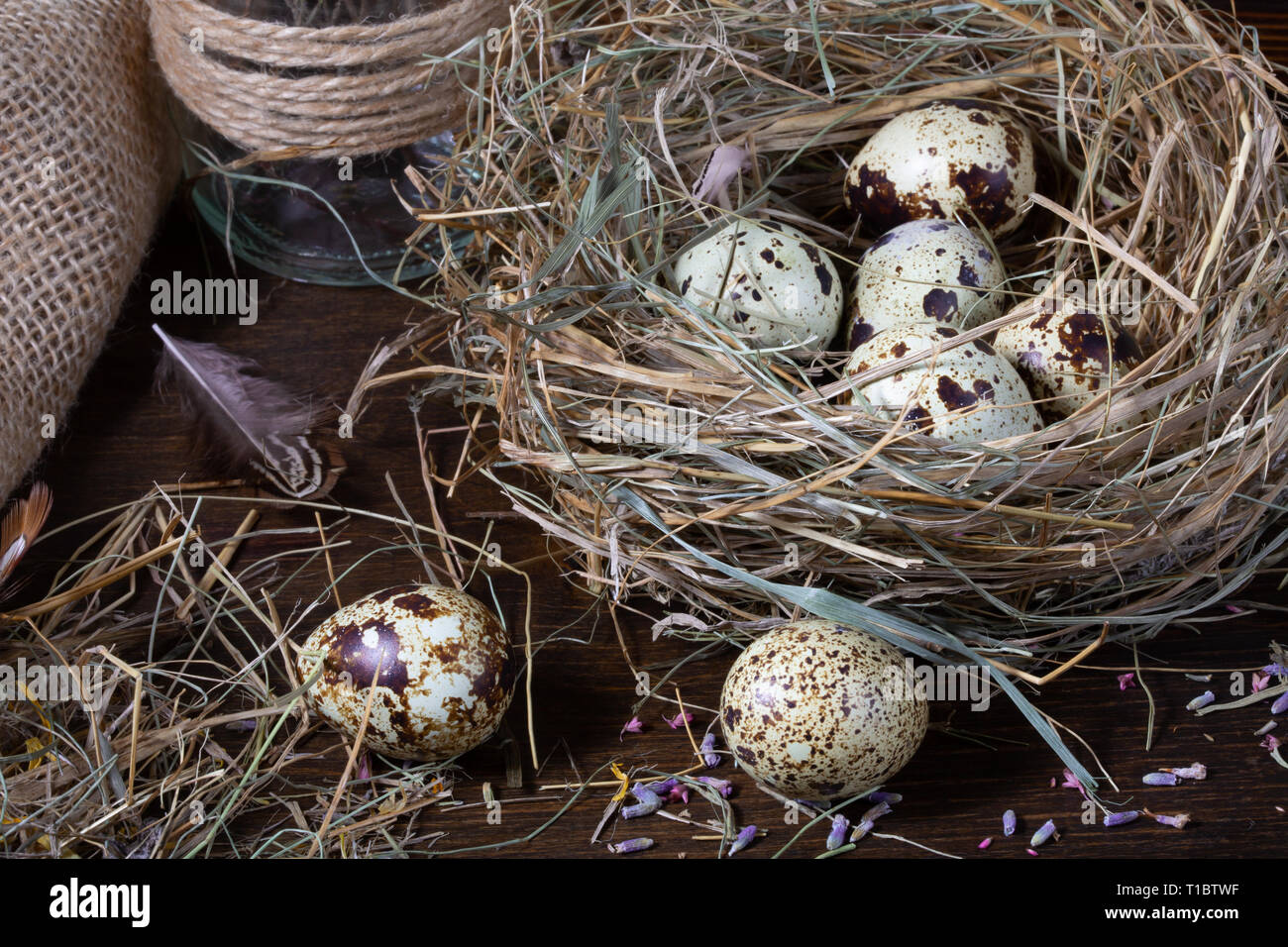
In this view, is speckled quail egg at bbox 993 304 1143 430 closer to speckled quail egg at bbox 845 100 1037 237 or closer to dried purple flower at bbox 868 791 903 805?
speckled quail egg at bbox 845 100 1037 237

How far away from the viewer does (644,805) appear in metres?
0.79

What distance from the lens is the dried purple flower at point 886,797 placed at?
0.80 meters

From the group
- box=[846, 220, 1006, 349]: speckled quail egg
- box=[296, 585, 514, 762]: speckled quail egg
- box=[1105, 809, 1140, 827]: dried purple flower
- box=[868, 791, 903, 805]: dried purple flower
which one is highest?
box=[846, 220, 1006, 349]: speckled quail egg

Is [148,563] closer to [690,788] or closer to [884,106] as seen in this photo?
[690,788]

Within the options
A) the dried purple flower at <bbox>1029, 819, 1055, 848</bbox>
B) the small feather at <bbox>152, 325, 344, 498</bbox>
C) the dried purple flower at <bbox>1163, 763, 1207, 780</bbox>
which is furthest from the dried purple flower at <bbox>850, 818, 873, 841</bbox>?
the small feather at <bbox>152, 325, 344, 498</bbox>

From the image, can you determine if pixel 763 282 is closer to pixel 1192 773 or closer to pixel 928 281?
pixel 928 281

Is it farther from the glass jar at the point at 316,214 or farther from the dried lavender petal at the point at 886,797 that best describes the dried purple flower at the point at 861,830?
the glass jar at the point at 316,214

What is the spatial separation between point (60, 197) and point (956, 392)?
2.75 feet

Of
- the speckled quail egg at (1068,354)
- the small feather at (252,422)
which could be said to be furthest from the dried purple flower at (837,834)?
the small feather at (252,422)

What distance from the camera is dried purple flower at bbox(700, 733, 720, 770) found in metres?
0.82

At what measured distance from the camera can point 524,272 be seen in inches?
37.4

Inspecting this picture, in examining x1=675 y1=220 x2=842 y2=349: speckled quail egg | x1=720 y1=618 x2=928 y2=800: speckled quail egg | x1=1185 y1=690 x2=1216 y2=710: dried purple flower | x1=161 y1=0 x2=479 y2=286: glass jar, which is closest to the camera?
x1=720 y1=618 x2=928 y2=800: speckled quail egg

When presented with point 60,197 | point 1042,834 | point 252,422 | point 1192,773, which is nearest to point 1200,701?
point 1192,773

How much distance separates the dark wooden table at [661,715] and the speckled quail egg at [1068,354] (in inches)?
8.1
